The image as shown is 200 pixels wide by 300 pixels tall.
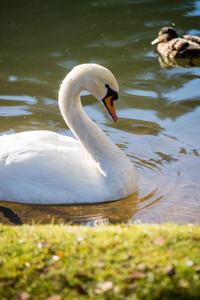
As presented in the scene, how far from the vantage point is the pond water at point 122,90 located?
229 inches

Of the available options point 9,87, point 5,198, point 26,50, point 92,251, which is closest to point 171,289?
point 92,251

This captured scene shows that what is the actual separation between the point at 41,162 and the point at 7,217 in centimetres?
82

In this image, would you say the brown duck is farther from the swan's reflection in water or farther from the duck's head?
the swan's reflection in water

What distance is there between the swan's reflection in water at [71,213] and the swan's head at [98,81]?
139cm

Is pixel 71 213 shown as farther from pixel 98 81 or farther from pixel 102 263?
pixel 102 263

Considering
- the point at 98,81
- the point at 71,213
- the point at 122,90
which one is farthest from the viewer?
the point at 122,90

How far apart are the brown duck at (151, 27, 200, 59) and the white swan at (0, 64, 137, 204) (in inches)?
238

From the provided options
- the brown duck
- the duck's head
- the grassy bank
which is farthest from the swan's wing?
the duck's head

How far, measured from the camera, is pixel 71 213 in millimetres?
5711

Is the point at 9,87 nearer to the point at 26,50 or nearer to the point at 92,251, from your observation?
the point at 26,50

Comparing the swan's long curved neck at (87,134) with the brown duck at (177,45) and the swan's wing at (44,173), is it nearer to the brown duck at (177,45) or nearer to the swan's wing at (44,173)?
the swan's wing at (44,173)

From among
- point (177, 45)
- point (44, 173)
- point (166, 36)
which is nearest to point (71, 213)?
point (44, 173)

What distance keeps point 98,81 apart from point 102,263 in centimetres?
257

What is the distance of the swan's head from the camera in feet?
18.2
